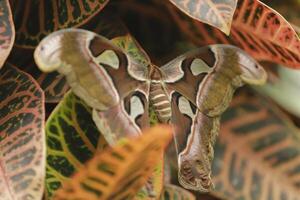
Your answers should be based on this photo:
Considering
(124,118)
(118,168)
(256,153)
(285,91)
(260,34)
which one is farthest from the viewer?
(285,91)

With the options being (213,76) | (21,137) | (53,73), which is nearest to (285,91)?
(213,76)

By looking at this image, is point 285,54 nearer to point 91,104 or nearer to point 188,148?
point 188,148

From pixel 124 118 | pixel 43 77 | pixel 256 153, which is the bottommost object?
pixel 256 153

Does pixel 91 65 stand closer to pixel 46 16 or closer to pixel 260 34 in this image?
pixel 46 16

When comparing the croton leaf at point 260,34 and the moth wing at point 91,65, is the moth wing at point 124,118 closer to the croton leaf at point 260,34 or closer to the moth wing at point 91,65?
the moth wing at point 91,65

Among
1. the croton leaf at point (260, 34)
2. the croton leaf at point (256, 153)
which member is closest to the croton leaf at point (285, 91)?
the croton leaf at point (256, 153)

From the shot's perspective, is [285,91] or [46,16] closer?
[46,16]

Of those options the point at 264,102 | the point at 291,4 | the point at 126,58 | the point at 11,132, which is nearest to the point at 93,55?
the point at 126,58
